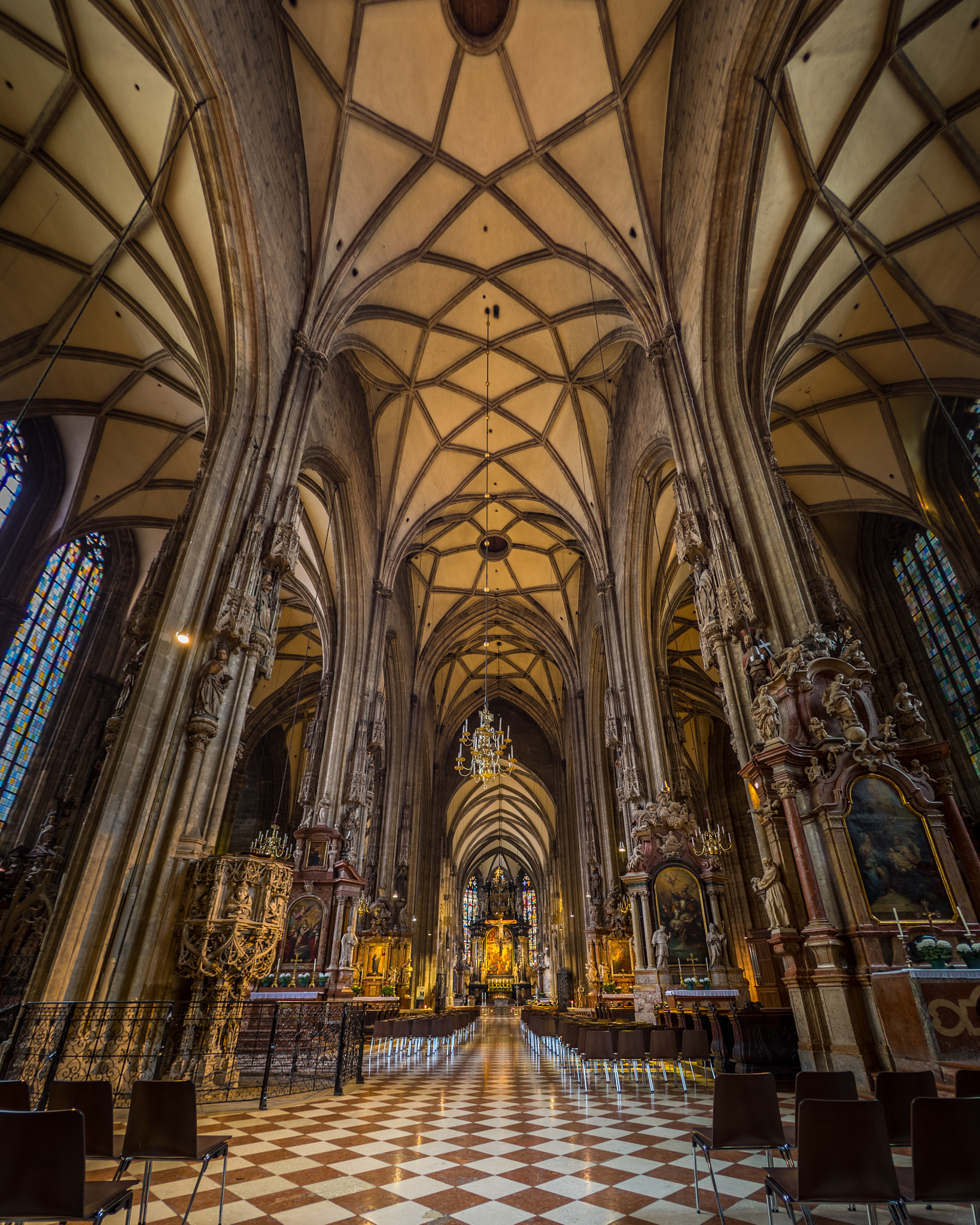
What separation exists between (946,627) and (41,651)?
21.6 m

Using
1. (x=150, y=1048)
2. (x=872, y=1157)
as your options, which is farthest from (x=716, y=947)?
(x=872, y=1157)

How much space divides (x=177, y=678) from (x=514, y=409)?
13.3 meters

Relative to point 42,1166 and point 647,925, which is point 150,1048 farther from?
point 647,925

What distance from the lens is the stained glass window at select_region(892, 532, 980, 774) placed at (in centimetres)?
1316

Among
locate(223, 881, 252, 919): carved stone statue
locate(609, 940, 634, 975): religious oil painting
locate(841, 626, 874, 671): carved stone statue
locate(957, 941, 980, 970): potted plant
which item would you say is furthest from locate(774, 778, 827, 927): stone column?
locate(609, 940, 634, 975): religious oil painting

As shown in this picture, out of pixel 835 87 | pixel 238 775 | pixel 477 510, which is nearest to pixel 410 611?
pixel 477 510

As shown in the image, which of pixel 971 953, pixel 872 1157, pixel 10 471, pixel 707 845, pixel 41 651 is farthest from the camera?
pixel 41 651

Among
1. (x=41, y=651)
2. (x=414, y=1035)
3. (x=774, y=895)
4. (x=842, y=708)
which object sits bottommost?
(x=414, y=1035)

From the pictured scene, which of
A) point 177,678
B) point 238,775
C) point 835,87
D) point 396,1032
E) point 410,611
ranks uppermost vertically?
point 410,611

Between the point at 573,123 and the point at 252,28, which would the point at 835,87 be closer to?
the point at 573,123

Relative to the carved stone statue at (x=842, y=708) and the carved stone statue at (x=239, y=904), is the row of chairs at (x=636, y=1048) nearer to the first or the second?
the carved stone statue at (x=842, y=708)

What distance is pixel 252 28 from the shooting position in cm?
961

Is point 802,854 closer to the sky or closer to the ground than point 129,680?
closer to the ground

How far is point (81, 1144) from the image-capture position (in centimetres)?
209
